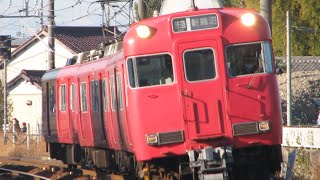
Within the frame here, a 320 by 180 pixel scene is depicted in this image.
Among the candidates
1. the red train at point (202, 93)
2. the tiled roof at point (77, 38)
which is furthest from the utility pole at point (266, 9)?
the tiled roof at point (77, 38)

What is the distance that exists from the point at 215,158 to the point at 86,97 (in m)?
7.43

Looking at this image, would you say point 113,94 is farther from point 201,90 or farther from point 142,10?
point 142,10

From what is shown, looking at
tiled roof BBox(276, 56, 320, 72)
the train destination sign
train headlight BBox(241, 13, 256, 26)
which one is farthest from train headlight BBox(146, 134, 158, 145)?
tiled roof BBox(276, 56, 320, 72)

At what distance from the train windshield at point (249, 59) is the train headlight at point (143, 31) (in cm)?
132

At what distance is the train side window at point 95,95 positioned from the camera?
1995 cm

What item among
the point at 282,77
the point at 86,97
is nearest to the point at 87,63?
the point at 86,97

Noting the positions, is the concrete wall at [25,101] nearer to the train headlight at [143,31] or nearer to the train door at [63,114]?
the train door at [63,114]

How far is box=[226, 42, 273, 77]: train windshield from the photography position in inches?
584

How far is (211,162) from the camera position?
14.3 meters

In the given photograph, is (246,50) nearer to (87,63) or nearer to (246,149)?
(246,149)

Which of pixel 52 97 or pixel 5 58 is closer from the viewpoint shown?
pixel 52 97

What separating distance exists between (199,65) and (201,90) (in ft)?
1.47

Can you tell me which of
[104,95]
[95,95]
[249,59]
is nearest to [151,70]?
[249,59]

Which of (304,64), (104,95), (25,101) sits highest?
(304,64)
